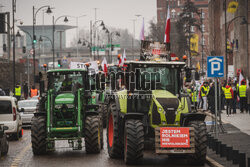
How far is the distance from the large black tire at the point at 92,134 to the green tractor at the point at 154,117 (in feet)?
1.23

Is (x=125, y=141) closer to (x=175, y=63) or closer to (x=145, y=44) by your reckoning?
(x=175, y=63)

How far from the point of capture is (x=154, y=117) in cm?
1533

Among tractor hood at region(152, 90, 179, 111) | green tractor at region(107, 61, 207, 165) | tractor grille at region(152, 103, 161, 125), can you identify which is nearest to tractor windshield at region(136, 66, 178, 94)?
green tractor at region(107, 61, 207, 165)

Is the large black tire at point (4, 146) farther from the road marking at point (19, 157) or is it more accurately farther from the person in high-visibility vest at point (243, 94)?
the person in high-visibility vest at point (243, 94)

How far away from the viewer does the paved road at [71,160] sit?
15.2 meters

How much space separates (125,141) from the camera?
49.2 ft

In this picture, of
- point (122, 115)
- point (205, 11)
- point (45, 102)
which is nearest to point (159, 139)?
point (122, 115)

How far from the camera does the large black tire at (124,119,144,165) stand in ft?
47.6

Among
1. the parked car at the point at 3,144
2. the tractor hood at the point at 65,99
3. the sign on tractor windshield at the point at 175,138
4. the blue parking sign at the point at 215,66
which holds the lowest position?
the parked car at the point at 3,144

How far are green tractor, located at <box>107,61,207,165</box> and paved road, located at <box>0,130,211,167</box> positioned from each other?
448 mm

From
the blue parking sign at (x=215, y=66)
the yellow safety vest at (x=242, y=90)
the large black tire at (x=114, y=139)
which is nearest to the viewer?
the large black tire at (x=114, y=139)

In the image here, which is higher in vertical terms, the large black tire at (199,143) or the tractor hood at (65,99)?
the tractor hood at (65,99)

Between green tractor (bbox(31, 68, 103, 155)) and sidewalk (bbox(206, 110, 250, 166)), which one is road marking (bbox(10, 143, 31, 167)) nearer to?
green tractor (bbox(31, 68, 103, 155))

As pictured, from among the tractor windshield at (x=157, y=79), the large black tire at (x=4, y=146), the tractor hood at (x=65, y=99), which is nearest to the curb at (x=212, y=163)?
the tractor windshield at (x=157, y=79)
